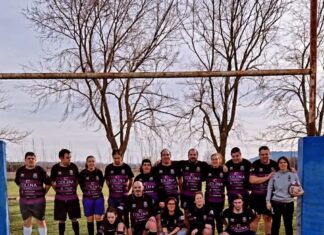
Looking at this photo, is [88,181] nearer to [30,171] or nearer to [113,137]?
[30,171]

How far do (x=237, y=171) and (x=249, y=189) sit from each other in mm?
385

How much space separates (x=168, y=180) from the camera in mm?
8391

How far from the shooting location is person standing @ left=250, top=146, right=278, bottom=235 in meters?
8.14

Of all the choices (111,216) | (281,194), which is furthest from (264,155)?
(111,216)

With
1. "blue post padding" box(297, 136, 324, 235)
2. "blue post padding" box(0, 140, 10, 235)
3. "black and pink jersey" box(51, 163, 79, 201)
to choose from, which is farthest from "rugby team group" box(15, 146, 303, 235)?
"blue post padding" box(0, 140, 10, 235)

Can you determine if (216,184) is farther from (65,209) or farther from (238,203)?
(65,209)

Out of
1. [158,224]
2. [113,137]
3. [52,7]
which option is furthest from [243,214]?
[52,7]

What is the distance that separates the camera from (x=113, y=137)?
13.6 meters

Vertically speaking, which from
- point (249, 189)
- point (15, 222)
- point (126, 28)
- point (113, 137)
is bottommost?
point (15, 222)

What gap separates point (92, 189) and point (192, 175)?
1681 mm

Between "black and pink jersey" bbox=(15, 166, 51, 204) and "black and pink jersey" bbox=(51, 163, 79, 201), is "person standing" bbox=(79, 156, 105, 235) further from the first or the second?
"black and pink jersey" bbox=(15, 166, 51, 204)

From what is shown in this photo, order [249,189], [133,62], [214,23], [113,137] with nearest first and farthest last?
[249,189] < [113,137] < [133,62] < [214,23]

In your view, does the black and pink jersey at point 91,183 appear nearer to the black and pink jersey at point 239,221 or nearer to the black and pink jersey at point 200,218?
the black and pink jersey at point 200,218

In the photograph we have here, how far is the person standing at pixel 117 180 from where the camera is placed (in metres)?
8.41
